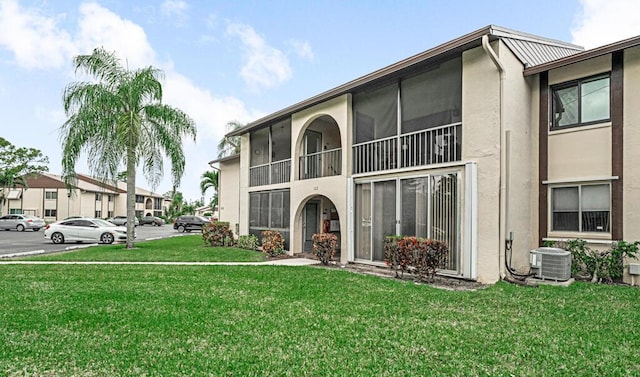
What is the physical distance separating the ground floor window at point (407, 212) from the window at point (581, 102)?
2909 mm

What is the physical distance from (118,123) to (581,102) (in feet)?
51.6

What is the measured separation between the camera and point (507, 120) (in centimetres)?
878

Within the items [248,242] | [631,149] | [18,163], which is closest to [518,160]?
[631,149]

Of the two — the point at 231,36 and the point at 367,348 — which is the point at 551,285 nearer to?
the point at 367,348

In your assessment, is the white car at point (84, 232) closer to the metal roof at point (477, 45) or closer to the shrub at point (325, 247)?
the shrub at point (325, 247)

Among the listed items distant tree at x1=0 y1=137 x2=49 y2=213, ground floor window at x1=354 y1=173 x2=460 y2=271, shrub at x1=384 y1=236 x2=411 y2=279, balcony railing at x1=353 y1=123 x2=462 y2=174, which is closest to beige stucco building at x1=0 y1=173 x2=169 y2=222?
distant tree at x1=0 y1=137 x2=49 y2=213

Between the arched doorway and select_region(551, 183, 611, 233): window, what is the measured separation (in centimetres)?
843

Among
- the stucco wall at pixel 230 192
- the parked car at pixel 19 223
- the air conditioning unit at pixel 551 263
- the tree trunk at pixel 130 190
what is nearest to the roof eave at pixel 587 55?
the air conditioning unit at pixel 551 263

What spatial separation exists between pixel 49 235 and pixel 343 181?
690 inches

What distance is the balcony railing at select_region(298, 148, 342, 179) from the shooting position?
14184 mm

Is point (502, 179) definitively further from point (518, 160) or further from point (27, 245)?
point (27, 245)

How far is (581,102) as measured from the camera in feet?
29.4

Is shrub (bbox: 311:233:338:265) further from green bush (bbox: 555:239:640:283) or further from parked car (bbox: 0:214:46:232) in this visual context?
parked car (bbox: 0:214:46:232)

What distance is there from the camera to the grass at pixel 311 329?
4035 mm
